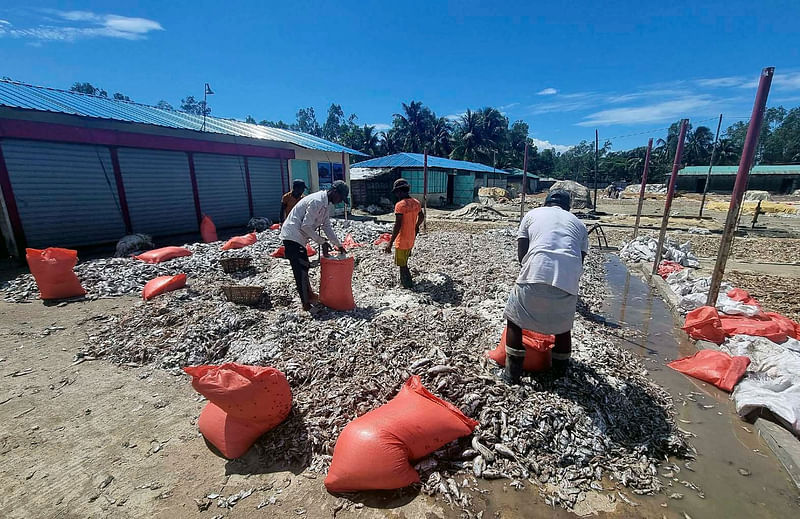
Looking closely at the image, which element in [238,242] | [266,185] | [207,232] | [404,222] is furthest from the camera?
[266,185]

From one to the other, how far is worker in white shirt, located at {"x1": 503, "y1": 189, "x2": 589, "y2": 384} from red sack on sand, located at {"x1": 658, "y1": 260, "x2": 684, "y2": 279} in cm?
527

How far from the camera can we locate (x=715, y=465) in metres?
2.35

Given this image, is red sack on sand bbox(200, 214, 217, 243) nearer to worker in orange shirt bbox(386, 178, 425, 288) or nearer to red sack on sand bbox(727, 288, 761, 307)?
worker in orange shirt bbox(386, 178, 425, 288)

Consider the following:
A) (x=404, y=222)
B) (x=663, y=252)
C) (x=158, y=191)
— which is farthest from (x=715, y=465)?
(x=158, y=191)

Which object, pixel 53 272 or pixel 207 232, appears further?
pixel 207 232

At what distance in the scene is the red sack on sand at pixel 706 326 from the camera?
3.88m

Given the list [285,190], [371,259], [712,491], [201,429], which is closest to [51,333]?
[201,429]

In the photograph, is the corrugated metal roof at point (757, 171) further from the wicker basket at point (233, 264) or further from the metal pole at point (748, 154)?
the wicker basket at point (233, 264)

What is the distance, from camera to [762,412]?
276 centimetres

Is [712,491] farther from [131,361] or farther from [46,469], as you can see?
[131,361]

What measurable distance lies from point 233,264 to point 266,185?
7378 millimetres

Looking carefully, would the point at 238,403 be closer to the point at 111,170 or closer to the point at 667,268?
the point at 667,268

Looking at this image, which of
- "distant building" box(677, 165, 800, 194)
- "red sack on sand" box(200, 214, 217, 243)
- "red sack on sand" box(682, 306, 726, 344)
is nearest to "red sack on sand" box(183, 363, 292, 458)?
"red sack on sand" box(682, 306, 726, 344)

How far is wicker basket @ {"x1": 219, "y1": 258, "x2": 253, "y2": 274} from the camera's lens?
632 centimetres
